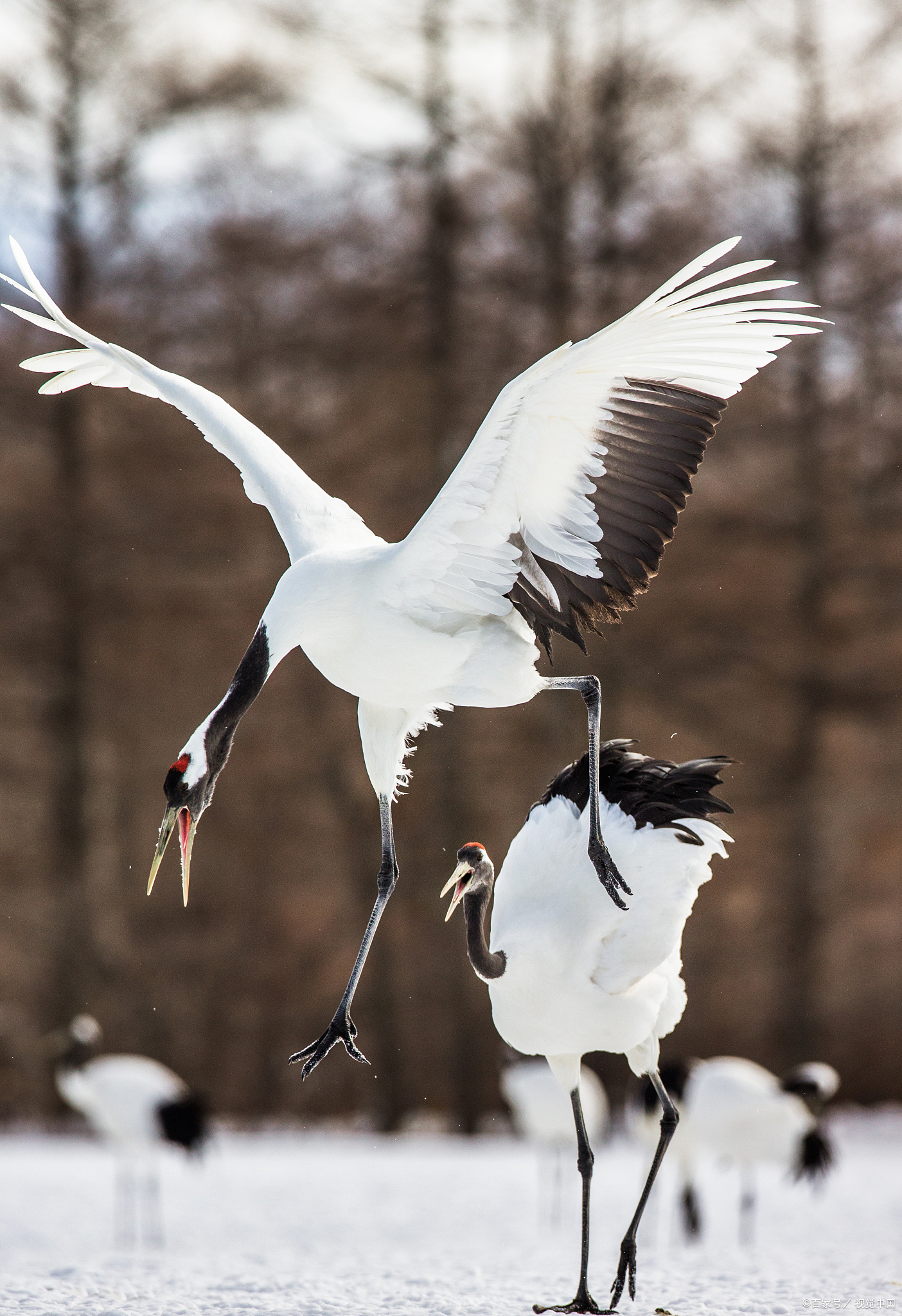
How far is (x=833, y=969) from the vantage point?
15.1 m

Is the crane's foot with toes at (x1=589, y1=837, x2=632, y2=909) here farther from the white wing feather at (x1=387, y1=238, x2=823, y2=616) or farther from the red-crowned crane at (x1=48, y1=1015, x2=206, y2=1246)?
the red-crowned crane at (x1=48, y1=1015, x2=206, y2=1246)

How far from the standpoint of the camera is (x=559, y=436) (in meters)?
4.41

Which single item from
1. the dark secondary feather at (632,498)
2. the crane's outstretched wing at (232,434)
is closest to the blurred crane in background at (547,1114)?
the dark secondary feather at (632,498)

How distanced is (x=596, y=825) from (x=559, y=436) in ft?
4.00

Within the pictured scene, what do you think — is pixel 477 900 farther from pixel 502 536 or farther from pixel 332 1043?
pixel 502 536

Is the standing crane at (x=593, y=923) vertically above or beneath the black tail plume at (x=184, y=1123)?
above

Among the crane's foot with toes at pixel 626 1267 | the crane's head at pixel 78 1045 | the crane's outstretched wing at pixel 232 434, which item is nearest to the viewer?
the crane's foot with toes at pixel 626 1267

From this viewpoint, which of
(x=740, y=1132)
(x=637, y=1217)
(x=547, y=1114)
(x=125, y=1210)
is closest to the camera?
(x=637, y=1217)

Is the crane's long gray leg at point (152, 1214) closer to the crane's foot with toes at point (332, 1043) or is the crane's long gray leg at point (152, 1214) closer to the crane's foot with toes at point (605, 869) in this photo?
the crane's foot with toes at point (332, 1043)

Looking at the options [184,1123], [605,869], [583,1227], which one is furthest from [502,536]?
[184,1123]

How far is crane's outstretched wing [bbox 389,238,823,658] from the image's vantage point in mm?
4285

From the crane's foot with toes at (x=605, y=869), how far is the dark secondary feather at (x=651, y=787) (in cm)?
28

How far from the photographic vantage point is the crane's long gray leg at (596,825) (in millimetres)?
4688

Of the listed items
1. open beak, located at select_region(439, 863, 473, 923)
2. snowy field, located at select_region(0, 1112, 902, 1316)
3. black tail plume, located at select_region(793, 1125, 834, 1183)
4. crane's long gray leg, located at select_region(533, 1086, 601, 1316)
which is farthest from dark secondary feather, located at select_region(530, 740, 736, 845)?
black tail plume, located at select_region(793, 1125, 834, 1183)
